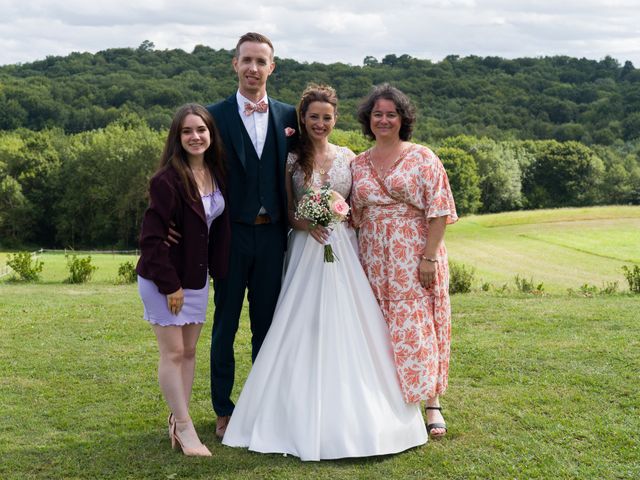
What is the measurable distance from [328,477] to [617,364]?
3816 millimetres

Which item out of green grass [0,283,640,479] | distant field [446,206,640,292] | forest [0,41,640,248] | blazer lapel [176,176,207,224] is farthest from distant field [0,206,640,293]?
blazer lapel [176,176,207,224]

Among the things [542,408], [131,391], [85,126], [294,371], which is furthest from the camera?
[85,126]

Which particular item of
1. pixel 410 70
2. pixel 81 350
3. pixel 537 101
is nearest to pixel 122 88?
pixel 410 70

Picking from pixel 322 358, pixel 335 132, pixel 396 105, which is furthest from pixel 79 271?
pixel 335 132

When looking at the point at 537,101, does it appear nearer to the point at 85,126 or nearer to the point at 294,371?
the point at 85,126

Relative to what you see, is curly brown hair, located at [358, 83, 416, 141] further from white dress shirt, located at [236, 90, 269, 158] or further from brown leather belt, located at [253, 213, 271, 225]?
brown leather belt, located at [253, 213, 271, 225]

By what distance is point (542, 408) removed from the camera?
6.09m

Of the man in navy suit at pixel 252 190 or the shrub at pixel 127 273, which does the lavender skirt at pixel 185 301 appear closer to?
the man in navy suit at pixel 252 190

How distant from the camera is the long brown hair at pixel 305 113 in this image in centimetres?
549

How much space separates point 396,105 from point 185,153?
5.37 ft

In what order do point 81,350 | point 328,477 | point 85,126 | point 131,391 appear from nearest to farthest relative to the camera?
point 328,477, point 131,391, point 81,350, point 85,126

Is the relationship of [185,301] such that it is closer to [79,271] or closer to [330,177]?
[330,177]

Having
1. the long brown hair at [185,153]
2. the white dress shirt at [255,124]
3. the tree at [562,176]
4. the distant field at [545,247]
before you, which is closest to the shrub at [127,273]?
the distant field at [545,247]

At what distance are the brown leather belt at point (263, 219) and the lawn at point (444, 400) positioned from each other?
1.66 meters
